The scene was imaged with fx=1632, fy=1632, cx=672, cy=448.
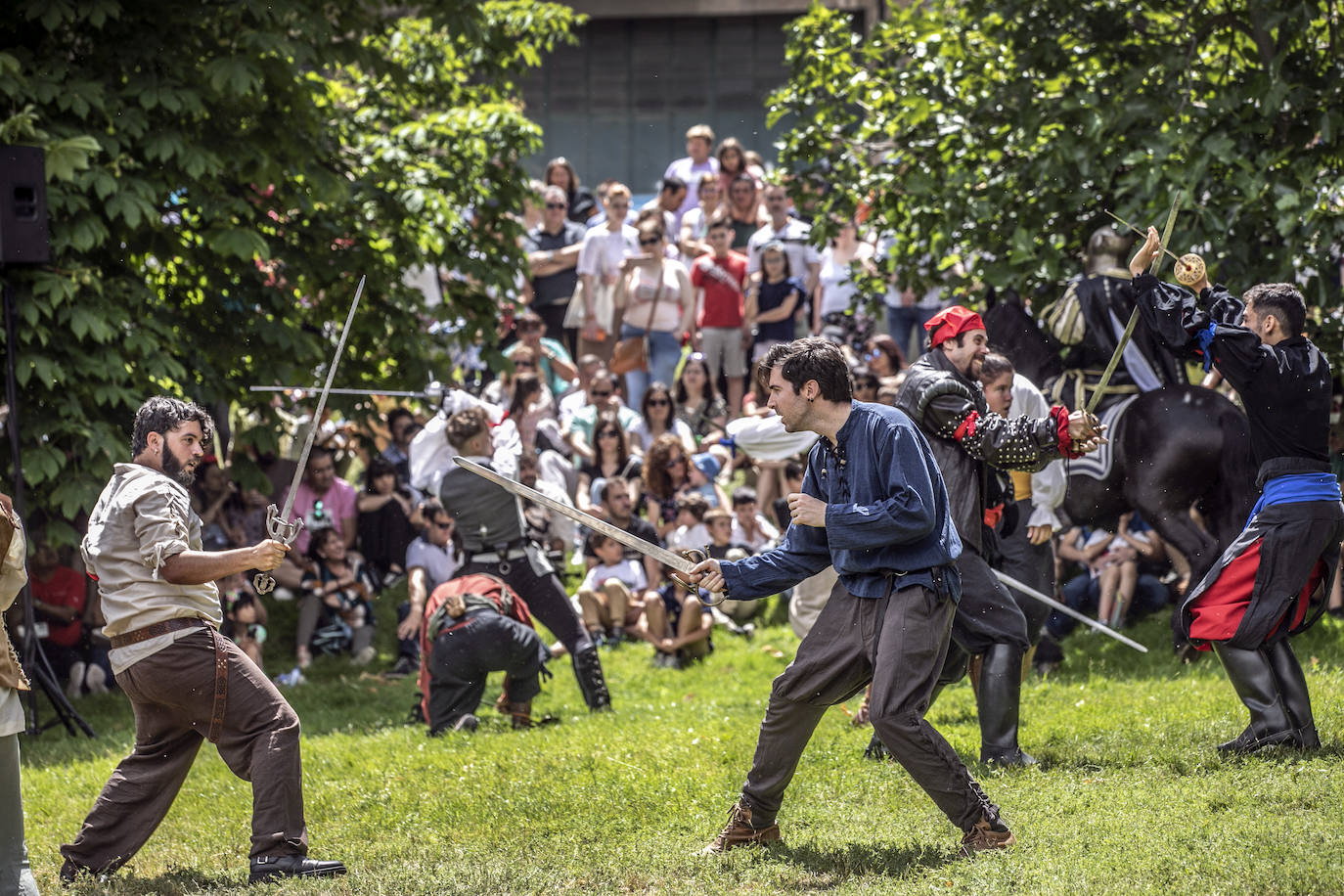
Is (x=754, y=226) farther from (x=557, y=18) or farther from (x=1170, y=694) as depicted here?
(x=1170, y=694)

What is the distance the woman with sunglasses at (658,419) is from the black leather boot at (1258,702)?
22.5ft

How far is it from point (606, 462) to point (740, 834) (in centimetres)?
711

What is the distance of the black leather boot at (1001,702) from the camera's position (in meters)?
7.29

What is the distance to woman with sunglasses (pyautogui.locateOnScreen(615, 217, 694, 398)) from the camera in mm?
14812

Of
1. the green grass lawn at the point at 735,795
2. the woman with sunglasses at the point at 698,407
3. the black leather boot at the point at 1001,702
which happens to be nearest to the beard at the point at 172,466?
the green grass lawn at the point at 735,795

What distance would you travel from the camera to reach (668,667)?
11609mm

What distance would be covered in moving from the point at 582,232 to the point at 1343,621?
8.36 m

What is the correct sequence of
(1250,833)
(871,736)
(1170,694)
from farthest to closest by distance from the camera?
(1170,694) < (871,736) < (1250,833)

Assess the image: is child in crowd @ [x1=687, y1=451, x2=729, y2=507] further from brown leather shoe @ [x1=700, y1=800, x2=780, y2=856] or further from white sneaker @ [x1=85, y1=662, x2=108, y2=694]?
brown leather shoe @ [x1=700, y1=800, x2=780, y2=856]

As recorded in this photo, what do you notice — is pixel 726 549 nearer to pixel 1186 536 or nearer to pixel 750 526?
pixel 750 526

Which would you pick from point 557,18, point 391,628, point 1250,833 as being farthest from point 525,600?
point 557,18

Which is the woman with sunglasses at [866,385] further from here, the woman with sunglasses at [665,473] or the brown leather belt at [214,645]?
the brown leather belt at [214,645]

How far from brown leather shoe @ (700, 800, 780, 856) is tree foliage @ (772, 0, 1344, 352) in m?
5.42

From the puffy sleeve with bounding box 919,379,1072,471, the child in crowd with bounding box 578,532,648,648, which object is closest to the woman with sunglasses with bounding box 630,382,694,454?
the child in crowd with bounding box 578,532,648,648
